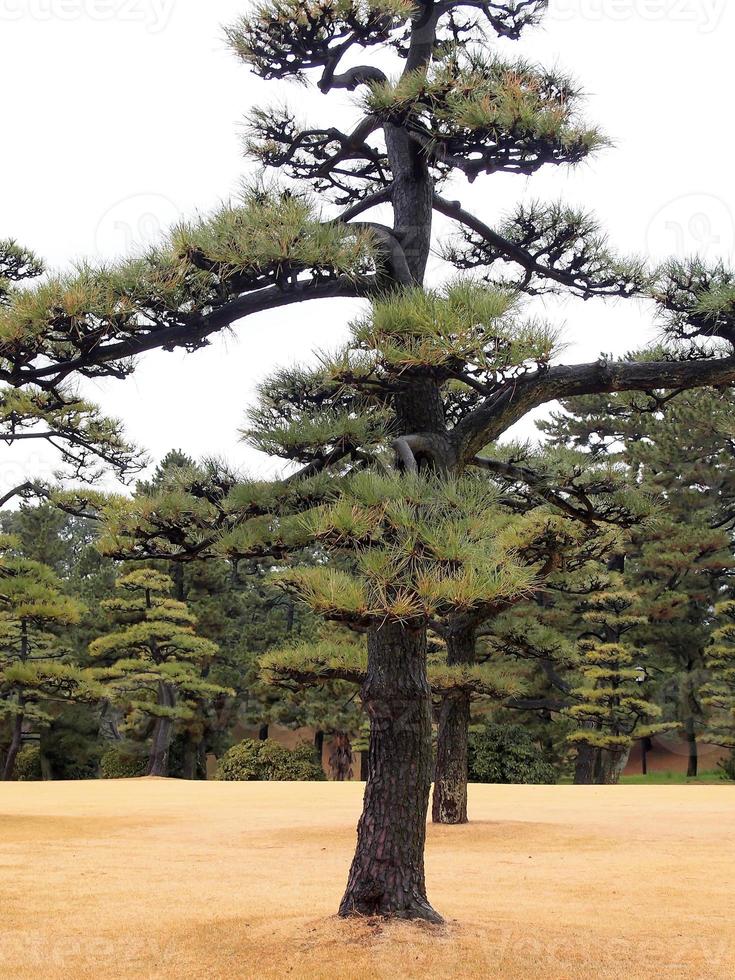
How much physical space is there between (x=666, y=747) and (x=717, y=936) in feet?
78.5

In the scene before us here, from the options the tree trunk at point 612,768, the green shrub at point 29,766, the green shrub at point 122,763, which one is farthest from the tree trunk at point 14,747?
the tree trunk at point 612,768

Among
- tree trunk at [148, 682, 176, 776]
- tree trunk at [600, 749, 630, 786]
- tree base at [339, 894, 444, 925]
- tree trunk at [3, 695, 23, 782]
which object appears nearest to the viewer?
tree base at [339, 894, 444, 925]

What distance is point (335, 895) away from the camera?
19.1ft

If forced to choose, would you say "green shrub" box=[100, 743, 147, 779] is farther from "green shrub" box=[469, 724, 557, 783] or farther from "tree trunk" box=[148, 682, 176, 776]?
"green shrub" box=[469, 724, 557, 783]

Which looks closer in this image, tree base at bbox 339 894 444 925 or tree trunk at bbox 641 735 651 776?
tree base at bbox 339 894 444 925

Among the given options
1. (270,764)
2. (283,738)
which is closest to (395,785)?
(270,764)

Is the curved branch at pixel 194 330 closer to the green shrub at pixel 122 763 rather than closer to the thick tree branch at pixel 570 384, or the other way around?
the thick tree branch at pixel 570 384

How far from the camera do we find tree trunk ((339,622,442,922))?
4.55 meters

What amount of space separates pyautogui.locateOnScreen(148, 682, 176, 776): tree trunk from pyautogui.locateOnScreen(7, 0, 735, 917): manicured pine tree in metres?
16.5

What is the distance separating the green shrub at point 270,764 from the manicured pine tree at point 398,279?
15.2m

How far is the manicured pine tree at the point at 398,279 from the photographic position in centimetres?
435

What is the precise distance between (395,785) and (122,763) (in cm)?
1853

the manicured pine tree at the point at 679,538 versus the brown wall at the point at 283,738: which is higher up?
the manicured pine tree at the point at 679,538

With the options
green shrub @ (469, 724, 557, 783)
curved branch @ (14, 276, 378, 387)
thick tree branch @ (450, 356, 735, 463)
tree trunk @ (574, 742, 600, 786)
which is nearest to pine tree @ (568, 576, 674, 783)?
tree trunk @ (574, 742, 600, 786)
